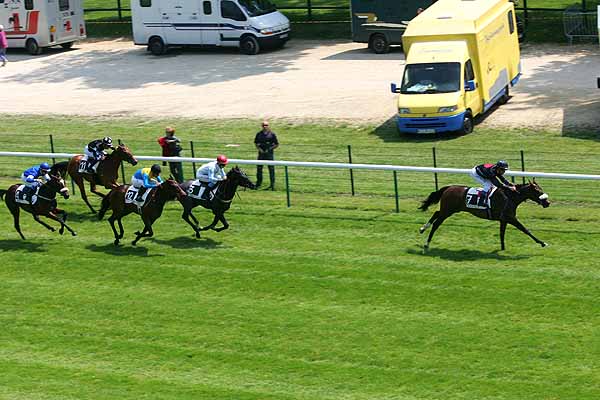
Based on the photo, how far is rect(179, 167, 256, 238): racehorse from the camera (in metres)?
22.1

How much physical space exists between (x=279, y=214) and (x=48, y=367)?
808 cm

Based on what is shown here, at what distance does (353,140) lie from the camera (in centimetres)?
3134

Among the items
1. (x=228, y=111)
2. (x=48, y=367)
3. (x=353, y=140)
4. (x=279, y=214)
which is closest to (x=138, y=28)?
(x=228, y=111)

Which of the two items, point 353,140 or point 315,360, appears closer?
point 315,360

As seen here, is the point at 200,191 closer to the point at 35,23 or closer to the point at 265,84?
the point at 265,84

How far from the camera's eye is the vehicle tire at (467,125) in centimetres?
3100

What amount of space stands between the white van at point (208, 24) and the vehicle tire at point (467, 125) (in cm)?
1297

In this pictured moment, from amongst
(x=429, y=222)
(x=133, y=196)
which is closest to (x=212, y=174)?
(x=133, y=196)

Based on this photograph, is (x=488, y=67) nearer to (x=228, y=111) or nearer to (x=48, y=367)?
(x=228, y=111)

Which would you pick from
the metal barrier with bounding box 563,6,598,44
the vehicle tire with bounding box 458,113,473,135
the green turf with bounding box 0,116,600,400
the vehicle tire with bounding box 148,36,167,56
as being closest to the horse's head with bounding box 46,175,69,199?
the green turf with bounding box 0,116,600,400

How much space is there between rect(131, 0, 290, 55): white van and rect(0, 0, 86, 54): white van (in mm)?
3115

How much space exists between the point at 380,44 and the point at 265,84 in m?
5.18

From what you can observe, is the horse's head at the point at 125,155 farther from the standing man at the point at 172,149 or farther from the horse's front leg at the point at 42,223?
the standing man at the point at 172,149

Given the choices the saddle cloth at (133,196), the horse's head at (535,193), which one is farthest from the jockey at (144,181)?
the horse's head at (535,193)
